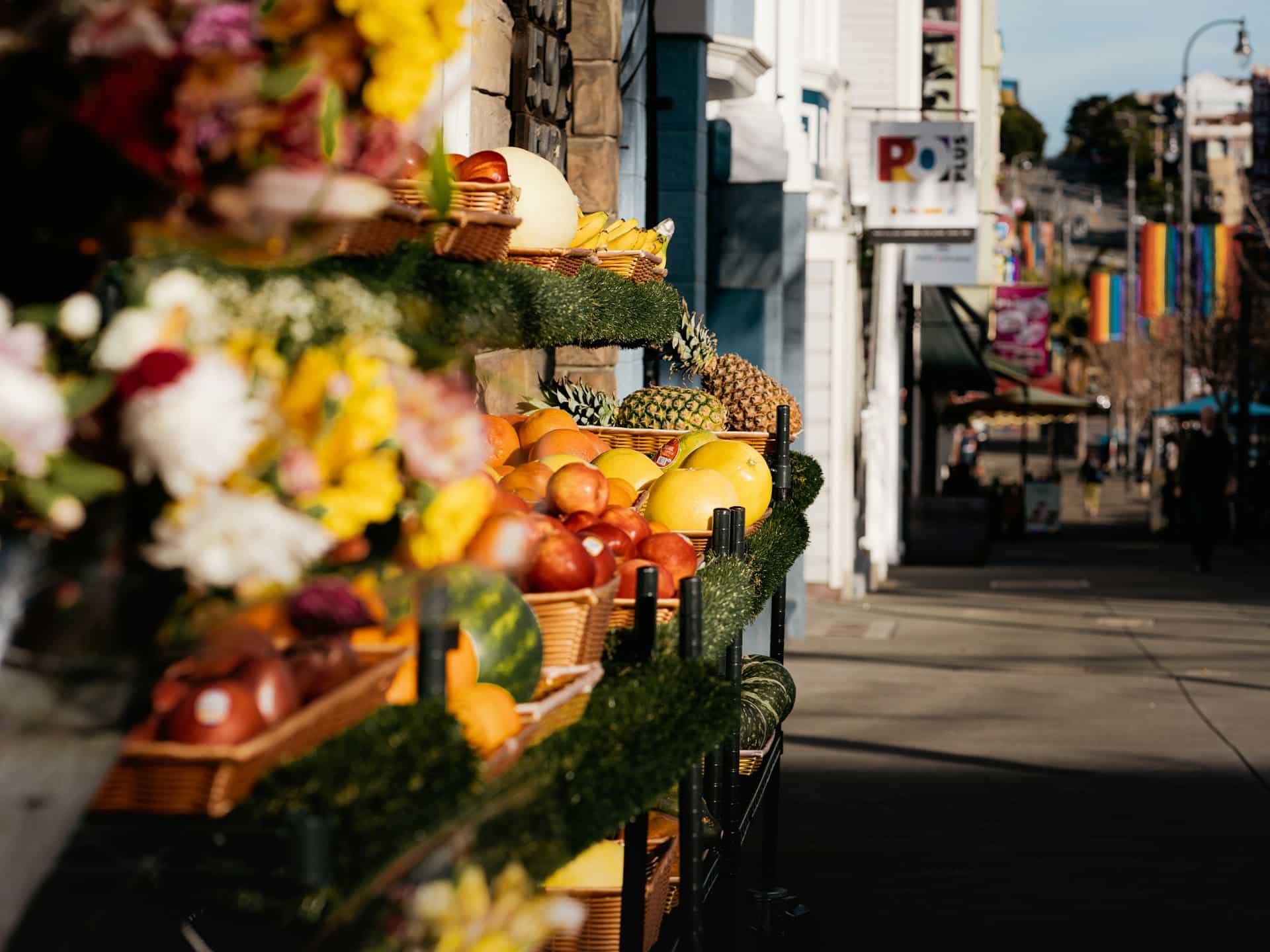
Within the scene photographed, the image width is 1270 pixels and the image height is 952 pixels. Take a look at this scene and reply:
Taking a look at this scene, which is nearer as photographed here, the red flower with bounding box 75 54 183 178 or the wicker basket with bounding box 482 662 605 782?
the red flower with bounding box 75 54 183 178

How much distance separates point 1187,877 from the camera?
7328mm

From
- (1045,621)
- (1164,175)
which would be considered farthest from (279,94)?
(1164,175)

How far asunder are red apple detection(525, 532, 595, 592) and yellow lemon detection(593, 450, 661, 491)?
158 centimetres

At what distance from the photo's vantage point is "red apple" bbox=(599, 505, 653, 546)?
13.8 feet

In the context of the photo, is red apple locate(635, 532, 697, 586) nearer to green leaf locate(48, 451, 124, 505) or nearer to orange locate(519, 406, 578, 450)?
orange locate(519, 406, 578, 450)

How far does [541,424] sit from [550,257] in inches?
45.3

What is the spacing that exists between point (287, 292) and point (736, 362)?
16.0ft

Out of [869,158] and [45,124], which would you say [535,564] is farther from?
[869,158]

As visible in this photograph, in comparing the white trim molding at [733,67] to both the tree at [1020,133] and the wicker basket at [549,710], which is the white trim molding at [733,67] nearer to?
the wicker basket at [549,710]

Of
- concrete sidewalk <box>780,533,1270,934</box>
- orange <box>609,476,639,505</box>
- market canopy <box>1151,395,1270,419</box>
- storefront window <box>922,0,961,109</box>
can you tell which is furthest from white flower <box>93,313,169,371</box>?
market canopy <box>1151,395,1270,419</box>

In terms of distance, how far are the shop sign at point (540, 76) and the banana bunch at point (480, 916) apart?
19.1 ft

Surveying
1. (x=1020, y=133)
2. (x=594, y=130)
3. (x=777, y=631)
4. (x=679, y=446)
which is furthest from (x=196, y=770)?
(x=1020, y=133)

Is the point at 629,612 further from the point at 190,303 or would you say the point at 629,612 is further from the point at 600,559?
the point at 190,303

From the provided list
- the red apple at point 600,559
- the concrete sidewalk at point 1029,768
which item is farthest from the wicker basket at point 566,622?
the concrete sidewalk at point 1029,768
